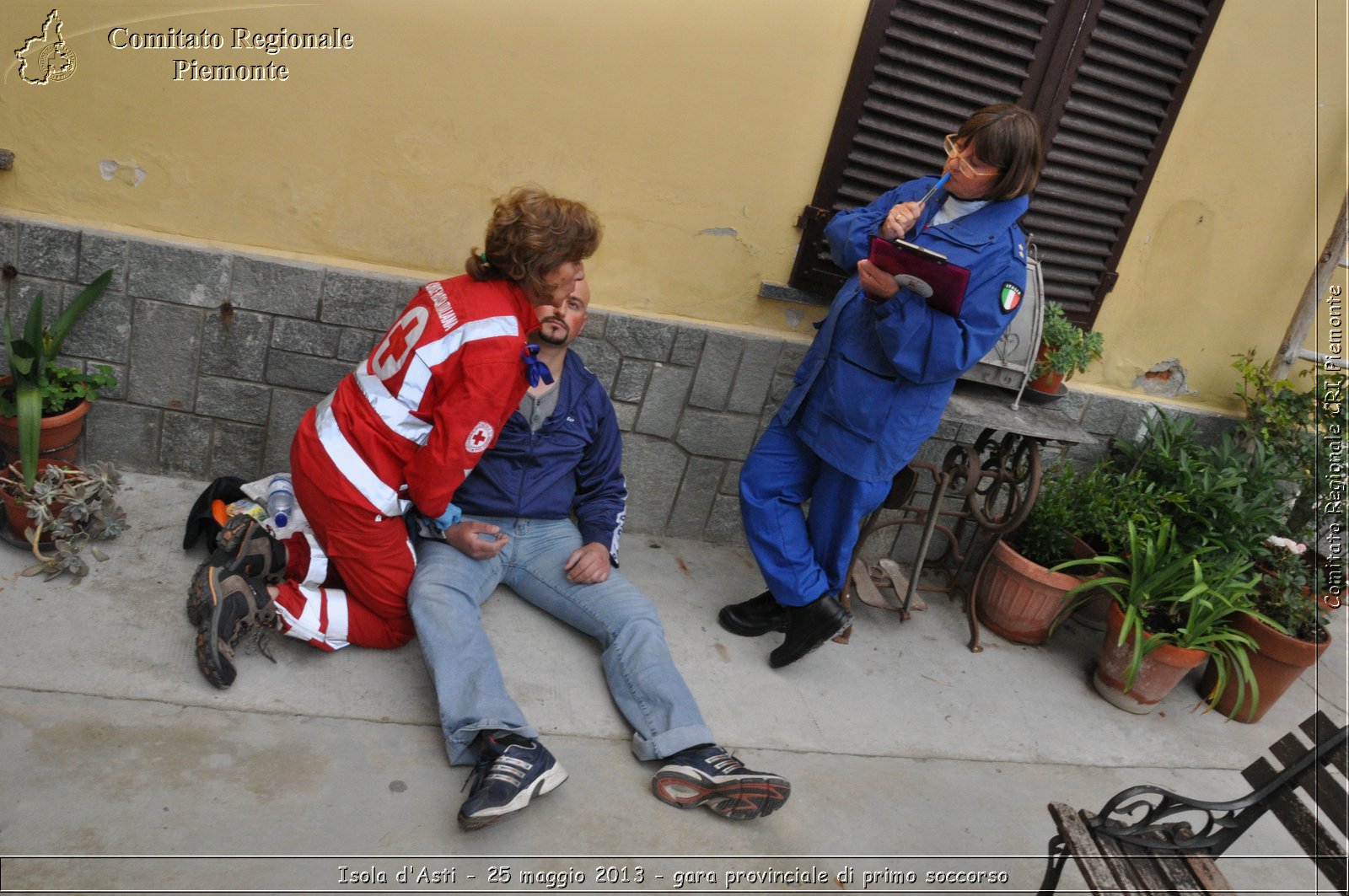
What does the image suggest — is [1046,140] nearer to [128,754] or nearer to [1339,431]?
[1339,431]

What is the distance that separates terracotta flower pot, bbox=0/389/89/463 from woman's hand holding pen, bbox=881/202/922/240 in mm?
2657

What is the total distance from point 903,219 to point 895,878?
6.05ft

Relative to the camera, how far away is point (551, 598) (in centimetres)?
310

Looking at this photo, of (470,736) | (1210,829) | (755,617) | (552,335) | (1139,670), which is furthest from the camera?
(1139,670)

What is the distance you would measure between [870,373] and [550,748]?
1.47 metres

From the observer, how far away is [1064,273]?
3941 millimetres

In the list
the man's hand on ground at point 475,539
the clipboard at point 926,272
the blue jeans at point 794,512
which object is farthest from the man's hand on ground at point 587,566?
the clipboard at point 926,272

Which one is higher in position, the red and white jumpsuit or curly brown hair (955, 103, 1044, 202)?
curly brown hair (955, 103, 1044, 202)

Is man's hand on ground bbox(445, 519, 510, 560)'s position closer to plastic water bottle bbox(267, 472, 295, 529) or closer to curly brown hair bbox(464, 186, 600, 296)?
plastic water bottle bbox(267, 472, 295, 529)

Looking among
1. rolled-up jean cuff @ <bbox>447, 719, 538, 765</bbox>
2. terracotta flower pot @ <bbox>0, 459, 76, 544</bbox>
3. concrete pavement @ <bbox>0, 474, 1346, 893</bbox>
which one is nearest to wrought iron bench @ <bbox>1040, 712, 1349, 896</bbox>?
concrete pavement @ <bbox>0, 474, 1346, 893</bbox>

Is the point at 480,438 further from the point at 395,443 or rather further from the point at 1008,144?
the point at 1008,144

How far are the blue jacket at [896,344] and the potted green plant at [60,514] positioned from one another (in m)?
2.20

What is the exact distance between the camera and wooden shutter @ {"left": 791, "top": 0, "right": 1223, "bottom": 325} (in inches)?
136

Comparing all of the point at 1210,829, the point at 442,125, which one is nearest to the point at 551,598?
the point at 442,125
